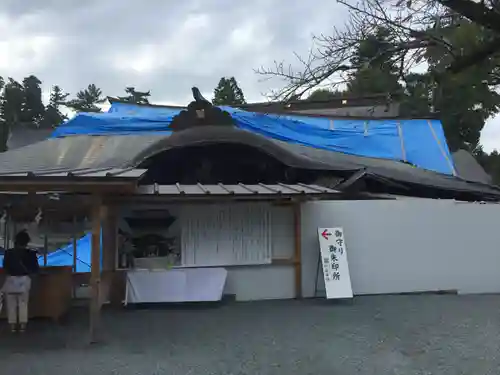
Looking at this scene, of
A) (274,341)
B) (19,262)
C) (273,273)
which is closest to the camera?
(274,341)

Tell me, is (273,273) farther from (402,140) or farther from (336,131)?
(402,140)

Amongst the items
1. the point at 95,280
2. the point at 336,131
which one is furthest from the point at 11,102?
the point at 95,280

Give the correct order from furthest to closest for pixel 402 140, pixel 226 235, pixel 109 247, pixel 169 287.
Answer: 1. pixel 402 140
2. pixel 226 235
3. pixel 109 247
4. pixel 169 287

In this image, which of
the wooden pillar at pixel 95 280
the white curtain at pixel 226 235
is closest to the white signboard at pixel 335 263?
the white curtain at pixel 226 235

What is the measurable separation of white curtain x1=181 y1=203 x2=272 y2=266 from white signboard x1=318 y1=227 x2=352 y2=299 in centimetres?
110

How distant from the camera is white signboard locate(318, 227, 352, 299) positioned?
11.3 m

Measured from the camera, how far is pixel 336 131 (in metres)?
17.7

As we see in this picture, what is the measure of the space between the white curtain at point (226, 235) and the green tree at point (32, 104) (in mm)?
47025

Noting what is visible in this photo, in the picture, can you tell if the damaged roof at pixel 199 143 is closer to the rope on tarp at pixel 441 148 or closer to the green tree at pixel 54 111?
the rope on tarp at pixel 441 148

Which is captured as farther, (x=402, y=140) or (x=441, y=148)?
(x=402, y=140)

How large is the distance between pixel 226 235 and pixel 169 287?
1522 millimetres

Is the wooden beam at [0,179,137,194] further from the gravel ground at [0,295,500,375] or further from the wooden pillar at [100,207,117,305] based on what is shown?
the wooden pillar at [100,207,117,305]

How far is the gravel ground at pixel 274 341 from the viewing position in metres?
6.84

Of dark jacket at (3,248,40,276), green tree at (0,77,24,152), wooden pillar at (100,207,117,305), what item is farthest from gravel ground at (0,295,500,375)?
green tree at (0,77,24,152)
